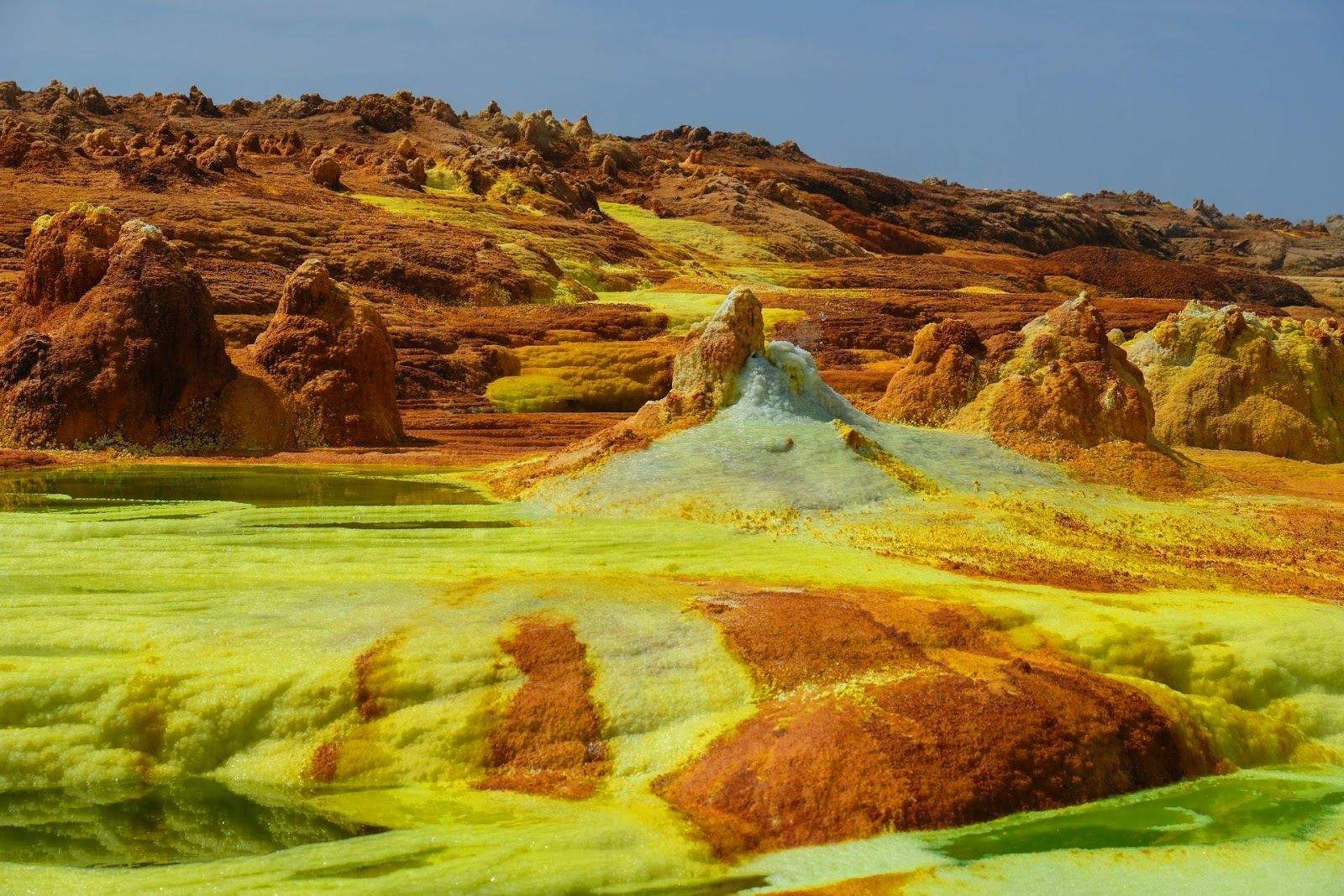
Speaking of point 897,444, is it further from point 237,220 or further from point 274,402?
point 237,220

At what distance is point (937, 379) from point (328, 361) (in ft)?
40.6

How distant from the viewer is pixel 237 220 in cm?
4750

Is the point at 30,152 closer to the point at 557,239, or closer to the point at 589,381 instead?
the point at 557,239

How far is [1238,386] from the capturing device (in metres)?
28.7

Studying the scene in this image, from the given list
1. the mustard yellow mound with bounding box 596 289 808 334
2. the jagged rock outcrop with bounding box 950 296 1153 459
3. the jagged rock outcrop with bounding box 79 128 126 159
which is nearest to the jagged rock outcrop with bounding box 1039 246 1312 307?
the mustard yellow mound with bounding box 596 289 808 334

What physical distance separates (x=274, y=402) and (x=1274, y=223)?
15817cm

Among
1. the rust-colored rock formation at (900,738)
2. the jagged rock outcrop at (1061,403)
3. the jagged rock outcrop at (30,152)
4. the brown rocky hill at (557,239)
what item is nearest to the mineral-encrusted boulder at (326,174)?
the brown rocky hill at (557,239)

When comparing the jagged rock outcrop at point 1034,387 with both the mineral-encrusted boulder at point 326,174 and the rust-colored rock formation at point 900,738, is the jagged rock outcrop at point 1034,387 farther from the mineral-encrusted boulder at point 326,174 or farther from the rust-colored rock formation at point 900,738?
the mineral-encrusted boulder at point 326,174

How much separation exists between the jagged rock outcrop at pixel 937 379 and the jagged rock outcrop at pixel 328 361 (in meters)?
10.7

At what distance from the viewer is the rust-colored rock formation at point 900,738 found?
7.83 m

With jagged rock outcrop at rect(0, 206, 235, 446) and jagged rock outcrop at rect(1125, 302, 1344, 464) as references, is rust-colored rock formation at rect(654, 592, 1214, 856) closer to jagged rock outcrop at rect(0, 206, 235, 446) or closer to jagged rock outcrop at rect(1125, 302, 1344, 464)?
jagged rock outcrop at rect(0, 206, 235, 446)

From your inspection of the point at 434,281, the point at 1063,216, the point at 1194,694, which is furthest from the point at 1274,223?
the point at 1194,694

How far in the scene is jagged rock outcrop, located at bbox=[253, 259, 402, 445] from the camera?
25000 mm

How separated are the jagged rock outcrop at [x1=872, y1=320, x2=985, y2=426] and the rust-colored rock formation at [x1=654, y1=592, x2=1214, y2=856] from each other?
40.0 ft
